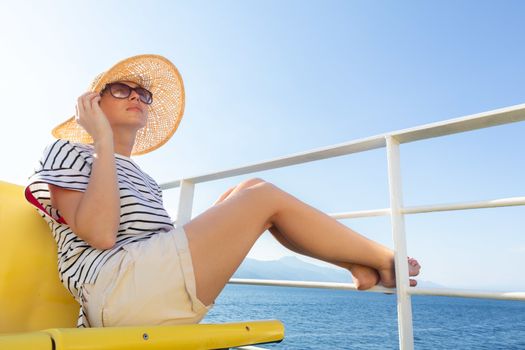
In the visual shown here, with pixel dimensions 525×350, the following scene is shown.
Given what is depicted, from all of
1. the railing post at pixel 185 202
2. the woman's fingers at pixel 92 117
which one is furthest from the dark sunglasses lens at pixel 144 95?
the railing post at pixel 185 202

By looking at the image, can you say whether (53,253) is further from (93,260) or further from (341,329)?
(341,329)

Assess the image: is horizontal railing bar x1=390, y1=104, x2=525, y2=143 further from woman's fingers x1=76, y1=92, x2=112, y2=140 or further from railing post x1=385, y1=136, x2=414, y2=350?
woman's fingers x1=76, y1=92, x2=112, y2=140

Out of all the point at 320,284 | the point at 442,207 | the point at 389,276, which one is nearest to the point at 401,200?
the point at 442,207

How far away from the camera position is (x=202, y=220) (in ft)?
3.05

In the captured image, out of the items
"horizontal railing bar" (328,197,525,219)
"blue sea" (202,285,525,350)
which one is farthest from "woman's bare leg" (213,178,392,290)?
"blue sea" (202,285,525,350)

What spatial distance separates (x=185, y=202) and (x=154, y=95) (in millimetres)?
585

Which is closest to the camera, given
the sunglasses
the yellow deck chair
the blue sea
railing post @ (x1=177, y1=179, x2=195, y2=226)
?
the yellow deck chair

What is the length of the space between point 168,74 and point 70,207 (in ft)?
2.64

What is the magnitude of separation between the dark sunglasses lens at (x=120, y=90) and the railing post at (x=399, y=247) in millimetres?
941

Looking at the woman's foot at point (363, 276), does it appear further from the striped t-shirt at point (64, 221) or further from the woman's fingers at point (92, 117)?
the woman's fingers at point (92, 117)

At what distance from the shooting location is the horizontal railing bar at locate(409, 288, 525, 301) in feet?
3.02

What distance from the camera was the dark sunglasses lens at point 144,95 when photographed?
1392mm

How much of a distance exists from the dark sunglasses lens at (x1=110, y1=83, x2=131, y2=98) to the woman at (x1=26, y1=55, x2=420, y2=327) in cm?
4

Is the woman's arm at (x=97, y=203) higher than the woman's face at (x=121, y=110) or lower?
lower
